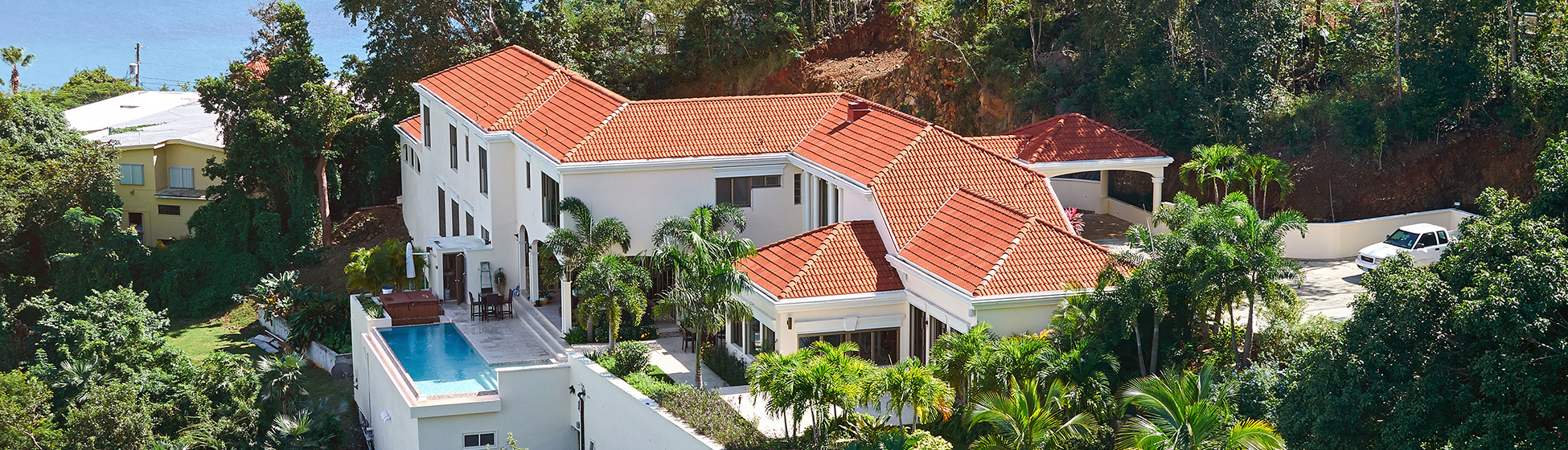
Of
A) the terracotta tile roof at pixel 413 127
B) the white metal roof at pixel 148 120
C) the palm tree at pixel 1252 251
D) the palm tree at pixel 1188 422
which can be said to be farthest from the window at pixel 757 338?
the white metal roof at pixel 148 120

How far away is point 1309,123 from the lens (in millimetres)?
39344

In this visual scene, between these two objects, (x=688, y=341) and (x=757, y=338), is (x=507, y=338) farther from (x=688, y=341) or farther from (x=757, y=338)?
(x=757, y=338)

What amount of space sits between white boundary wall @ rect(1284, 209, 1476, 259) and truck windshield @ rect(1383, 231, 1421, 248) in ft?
4.52

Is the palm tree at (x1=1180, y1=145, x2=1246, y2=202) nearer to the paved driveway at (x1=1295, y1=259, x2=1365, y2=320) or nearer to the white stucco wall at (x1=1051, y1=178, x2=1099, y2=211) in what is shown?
the paved driveway at (x1=1295, y1=259, x2=1365, y2=320)

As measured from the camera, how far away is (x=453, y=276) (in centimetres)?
4188

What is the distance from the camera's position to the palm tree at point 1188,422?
2048cm

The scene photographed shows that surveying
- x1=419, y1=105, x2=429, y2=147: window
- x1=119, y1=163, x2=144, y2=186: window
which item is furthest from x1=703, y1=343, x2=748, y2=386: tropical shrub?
x1=119, y1=163, x2=144, y2=186: window

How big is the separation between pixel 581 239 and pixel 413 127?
57.9 feet

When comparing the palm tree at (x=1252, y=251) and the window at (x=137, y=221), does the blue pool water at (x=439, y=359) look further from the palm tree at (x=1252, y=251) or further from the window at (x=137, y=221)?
the window at (x=137, y=221)

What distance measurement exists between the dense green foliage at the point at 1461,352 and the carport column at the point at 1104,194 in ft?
71.2

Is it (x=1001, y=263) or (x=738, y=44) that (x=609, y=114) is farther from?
(x=738, y=44)

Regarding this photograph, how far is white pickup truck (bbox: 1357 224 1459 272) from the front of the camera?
33.0 m

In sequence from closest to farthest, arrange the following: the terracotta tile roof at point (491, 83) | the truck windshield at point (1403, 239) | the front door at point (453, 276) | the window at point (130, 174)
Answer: the truck windshield at point (1403, 239)
the terracotta tile roof at point (491, 83)
the front door at point (453, 276)
the window at point (130, 174)

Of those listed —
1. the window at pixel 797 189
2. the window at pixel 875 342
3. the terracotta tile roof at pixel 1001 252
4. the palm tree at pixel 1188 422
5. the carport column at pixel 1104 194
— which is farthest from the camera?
the carport column at pixel 1104 194
